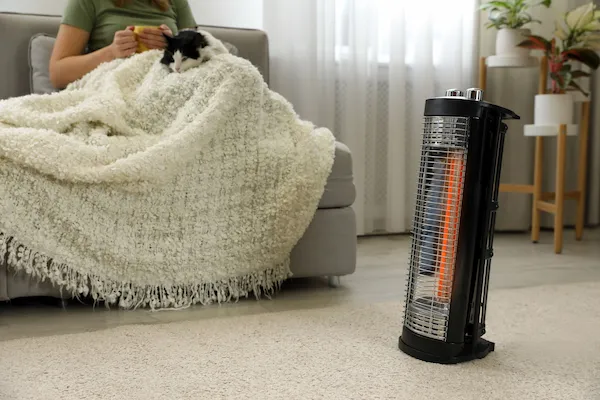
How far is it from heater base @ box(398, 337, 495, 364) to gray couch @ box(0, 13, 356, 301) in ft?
1.71

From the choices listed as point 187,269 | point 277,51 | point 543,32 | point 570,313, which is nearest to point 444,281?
point 570,313

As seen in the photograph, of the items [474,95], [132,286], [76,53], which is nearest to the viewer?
[474,95]

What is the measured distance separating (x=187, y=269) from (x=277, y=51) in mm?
1225

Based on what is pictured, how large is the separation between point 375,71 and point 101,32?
1117mm

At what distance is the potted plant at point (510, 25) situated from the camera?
8.54 ft

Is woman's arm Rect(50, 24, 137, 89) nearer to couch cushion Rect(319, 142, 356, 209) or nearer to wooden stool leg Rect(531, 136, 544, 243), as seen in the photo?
couch cushion Rect(319, 142, 356, 209)

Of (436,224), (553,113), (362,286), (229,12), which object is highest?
(229,12)

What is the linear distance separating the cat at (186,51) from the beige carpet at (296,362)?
686 millimetres

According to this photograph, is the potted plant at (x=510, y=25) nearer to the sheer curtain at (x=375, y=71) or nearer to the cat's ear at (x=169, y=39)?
the sheer curtain at (x=375, y=71)

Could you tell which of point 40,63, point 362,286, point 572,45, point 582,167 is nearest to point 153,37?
point 40,63

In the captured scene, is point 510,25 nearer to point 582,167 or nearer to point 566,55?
point 566,55

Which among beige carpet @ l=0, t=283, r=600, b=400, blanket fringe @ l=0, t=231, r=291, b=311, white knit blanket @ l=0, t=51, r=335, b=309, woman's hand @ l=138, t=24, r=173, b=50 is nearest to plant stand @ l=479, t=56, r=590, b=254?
beige carpet @ l=0, t=283, r=600, b=400

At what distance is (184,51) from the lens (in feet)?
5.70

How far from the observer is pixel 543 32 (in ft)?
9.60
